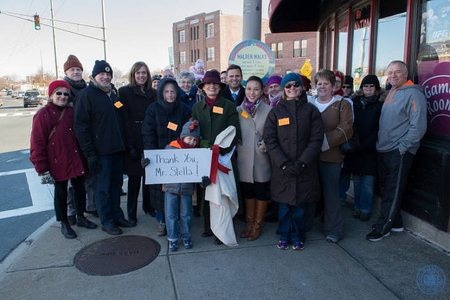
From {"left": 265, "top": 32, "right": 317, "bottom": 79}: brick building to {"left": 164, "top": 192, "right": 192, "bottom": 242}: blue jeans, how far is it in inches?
1350

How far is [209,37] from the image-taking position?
51375mm

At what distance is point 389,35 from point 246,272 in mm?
4187

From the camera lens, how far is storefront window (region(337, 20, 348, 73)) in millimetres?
6840

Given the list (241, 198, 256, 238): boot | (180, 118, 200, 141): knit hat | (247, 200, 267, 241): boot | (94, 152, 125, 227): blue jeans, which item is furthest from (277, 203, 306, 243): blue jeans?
(94, 152, 125, 227): blue jeans

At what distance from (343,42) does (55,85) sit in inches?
221

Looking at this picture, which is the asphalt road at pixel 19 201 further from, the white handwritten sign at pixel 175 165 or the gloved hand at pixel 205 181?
the gloved hand at pixel 205 181

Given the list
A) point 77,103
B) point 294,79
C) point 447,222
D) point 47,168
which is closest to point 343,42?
point 294,79

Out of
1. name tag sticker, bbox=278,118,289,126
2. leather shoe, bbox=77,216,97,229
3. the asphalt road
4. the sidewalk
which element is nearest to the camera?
the sidewalk

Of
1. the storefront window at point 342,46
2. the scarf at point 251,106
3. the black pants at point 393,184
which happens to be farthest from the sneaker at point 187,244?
the storefront window at point 342,46

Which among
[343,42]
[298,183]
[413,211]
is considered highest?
[343,42]

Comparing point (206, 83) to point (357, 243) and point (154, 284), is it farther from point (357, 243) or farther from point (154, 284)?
point (357, 243)

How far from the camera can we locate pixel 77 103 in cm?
399

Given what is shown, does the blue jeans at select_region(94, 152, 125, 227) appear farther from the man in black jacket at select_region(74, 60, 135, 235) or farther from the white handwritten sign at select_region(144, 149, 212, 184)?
the white handwritten sign at select_region(144, 149, 212, 184)

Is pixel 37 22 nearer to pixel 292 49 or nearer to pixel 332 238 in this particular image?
pixel 332 238
